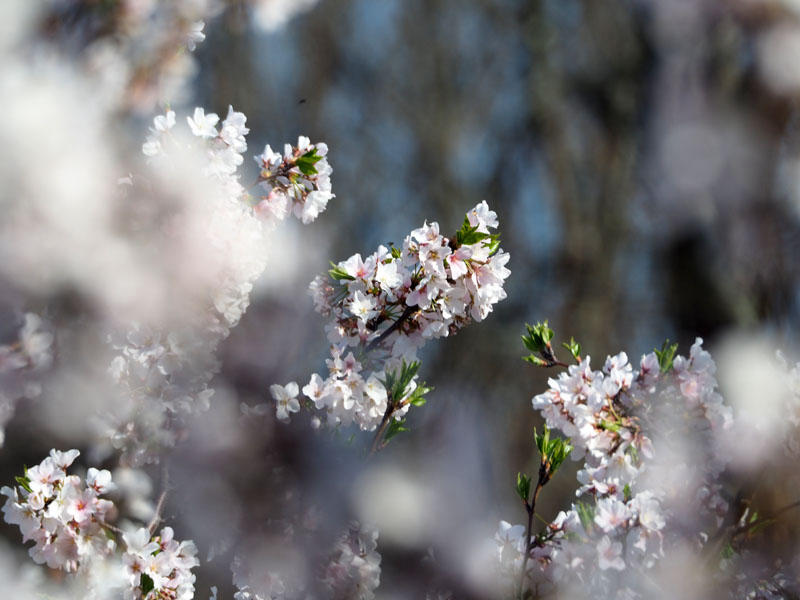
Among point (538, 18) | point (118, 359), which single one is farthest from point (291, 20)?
point (118, 359)

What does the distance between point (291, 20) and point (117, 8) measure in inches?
Answer: 41.4

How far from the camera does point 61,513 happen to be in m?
0.74

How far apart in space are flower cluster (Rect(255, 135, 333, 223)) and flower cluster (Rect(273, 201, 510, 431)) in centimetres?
13

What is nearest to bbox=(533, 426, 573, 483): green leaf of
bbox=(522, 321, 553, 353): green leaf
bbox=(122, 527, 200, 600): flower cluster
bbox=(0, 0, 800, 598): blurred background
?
bbox=(522, 321, 553, 353): green leaf

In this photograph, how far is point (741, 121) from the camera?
2031mm

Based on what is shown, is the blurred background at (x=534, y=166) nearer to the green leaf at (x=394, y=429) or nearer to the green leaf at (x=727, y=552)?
the green leaf at (x=394, y=429)

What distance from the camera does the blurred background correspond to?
173 centimetres

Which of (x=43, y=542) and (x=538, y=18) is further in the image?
(x=538, y=18)

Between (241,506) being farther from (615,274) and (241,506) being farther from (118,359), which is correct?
(615,274)

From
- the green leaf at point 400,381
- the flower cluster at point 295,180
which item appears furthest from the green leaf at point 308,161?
the green leaf at point 400,381

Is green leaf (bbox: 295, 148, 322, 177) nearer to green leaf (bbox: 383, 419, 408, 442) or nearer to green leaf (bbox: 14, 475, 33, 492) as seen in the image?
green leaf (bbox: 383, 419, 408, 442)

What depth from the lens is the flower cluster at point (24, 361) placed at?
0.82m

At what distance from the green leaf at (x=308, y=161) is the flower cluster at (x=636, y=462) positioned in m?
0.42

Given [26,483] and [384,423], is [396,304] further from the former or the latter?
[26,483]
